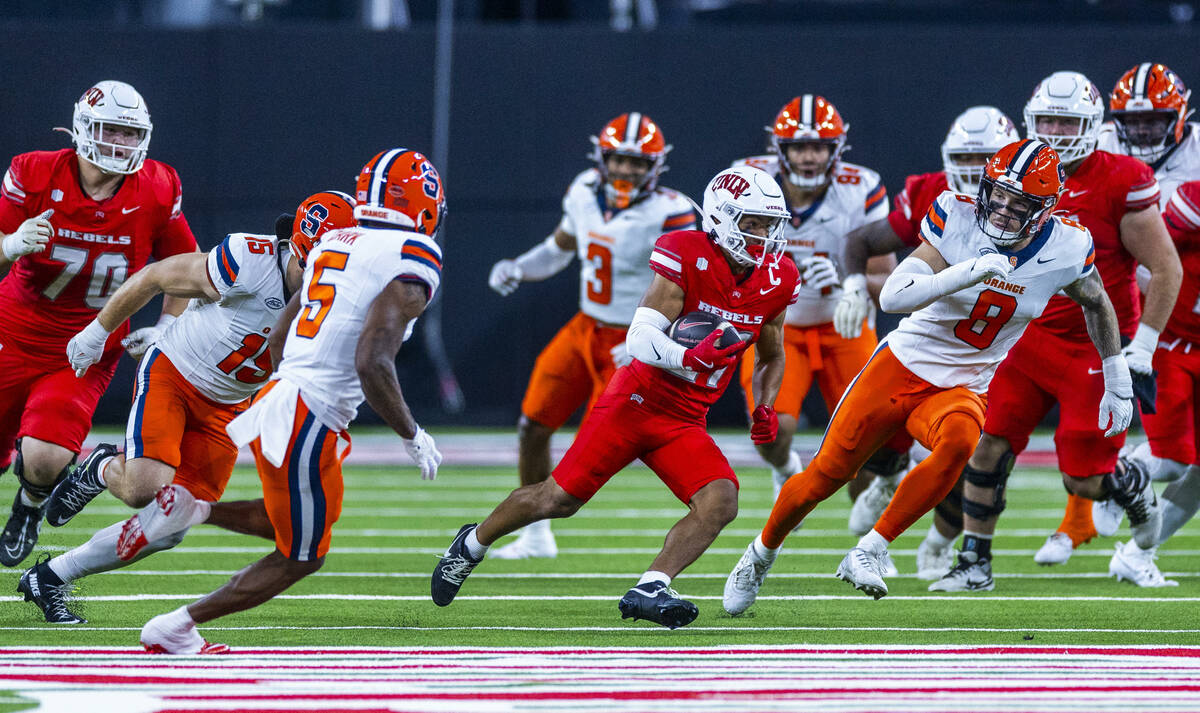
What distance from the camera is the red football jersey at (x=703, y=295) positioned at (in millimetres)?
5191

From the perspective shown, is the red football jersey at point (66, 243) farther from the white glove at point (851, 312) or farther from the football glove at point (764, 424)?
the white glove at point (851, 312)

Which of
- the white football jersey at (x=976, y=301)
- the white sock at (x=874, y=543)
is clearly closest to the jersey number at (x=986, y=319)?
the white football jersey at (x=976, y=301)

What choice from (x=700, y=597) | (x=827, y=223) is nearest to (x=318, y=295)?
(x=700, y=597)

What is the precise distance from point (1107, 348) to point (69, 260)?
397 cm

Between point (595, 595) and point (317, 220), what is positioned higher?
point (317, 220)

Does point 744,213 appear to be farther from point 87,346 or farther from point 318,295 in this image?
point 87,346

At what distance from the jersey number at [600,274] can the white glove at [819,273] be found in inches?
35.4

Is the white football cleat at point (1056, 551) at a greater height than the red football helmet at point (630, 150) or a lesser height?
lesser

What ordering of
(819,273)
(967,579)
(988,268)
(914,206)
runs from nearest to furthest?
(988,268) → (967,579) → (914,206) → (819,273)

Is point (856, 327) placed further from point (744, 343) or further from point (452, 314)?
point (452, 314)

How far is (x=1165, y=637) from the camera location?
491cm

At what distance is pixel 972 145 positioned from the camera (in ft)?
21.4

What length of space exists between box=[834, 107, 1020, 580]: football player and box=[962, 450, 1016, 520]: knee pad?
21 centimetres

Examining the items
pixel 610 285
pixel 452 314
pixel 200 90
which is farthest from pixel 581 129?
pixel 610 285
